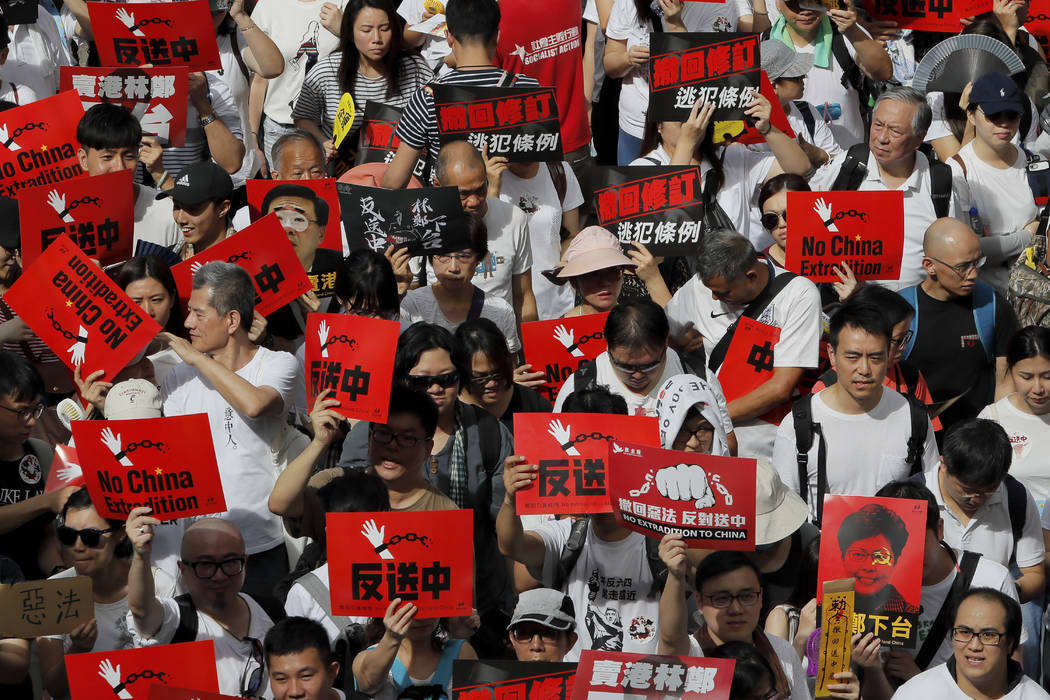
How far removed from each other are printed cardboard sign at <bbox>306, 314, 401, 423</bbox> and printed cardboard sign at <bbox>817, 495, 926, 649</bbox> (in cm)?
194

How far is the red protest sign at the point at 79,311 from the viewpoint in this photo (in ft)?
26.2

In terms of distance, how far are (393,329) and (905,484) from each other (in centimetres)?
226

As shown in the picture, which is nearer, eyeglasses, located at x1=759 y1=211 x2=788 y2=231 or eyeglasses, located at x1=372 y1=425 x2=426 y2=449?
eyeglasses, located at x1=372 y1=425 x2=426 y2=449

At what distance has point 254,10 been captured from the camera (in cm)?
1154

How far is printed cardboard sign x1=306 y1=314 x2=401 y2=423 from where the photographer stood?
24.6ft

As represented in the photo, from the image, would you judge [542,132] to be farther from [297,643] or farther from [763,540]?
[297,643]

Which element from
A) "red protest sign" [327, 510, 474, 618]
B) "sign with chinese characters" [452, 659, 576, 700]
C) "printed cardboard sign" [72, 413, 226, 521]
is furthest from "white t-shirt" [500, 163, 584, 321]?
"sign with chinese characters" [452, 659, 576, 700]

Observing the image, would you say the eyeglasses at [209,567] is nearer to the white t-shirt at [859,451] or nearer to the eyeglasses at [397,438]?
the eyeglasses at [397,438]

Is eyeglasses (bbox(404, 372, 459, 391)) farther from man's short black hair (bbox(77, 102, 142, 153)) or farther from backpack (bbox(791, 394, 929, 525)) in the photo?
man's short black hair (bbox(77, 102, 142, 153))

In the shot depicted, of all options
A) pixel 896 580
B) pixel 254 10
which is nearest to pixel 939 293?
pixel 896 580

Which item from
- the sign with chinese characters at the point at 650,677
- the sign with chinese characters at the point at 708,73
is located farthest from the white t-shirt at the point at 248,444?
the sign with chinese characters at the point at 708,73

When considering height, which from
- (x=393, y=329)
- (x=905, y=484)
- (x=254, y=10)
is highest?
(x=254, y=10)

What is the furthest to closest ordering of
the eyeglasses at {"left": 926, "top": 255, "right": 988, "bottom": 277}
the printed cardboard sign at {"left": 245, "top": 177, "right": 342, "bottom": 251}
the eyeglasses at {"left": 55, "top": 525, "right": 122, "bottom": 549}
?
1. the printed cardboard sign at {"left": 245, "top": 177, "right": 342, "bottom": 251}
2. the eyeglasses at {"left": 926, "top": 255, "right": 988, "bottom": 277}
3. the eyeglasses at {"left": 55, "top": 525, "right": 122, "bottom": 549}

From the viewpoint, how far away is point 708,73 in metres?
10.1
